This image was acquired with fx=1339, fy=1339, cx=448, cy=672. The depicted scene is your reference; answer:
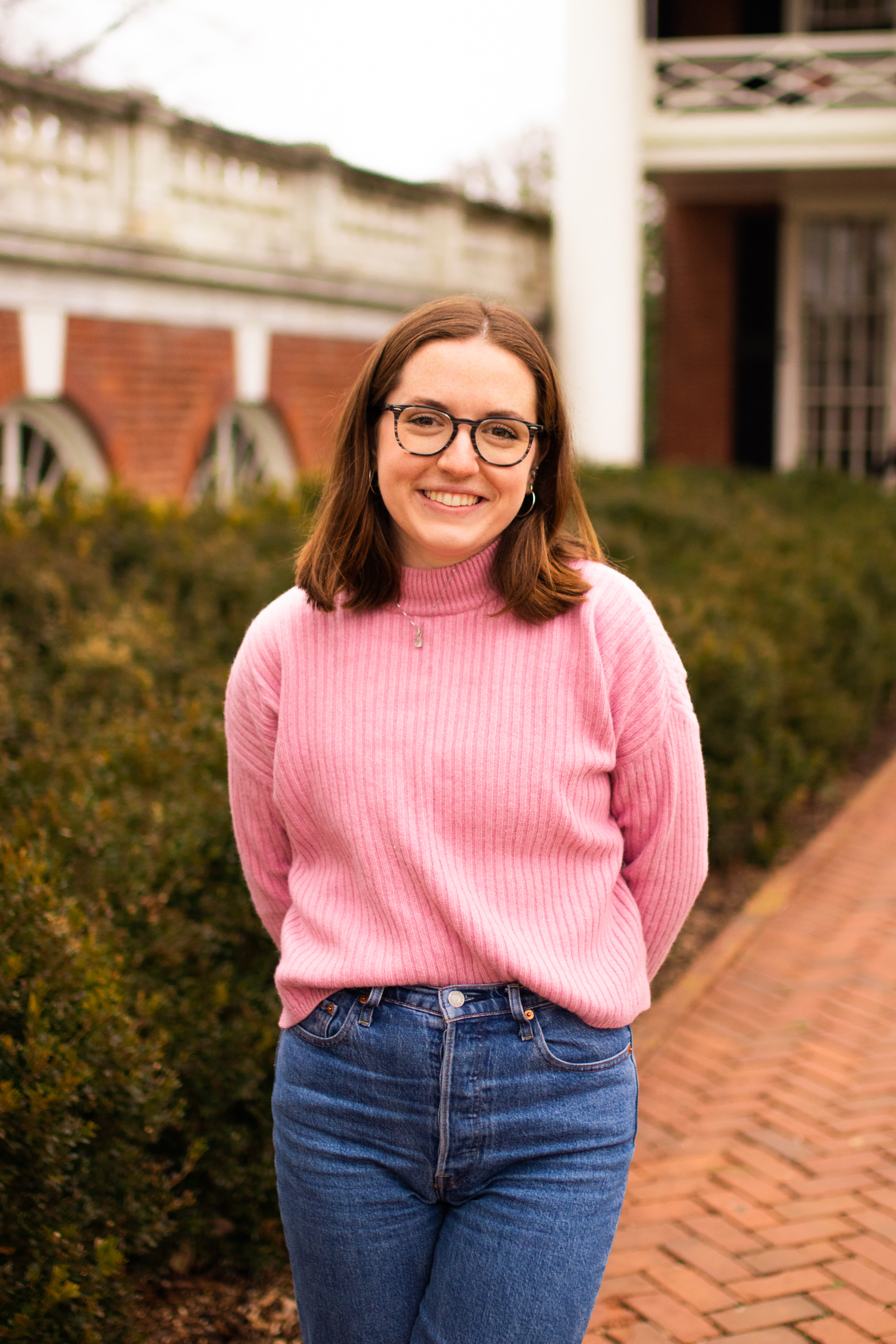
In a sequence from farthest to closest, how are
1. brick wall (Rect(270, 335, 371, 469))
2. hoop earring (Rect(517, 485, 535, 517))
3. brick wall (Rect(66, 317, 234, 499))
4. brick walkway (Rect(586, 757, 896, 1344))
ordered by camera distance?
brick wall (Rect(270, 335, 371, 469))
brick wall (Rect(66, 317, 234, 499))
brick walkway (Rect(586, 757, 896, 1344))
hoop earring (Rect(517, 485, 535, 517))

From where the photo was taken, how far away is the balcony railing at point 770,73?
40.9ft

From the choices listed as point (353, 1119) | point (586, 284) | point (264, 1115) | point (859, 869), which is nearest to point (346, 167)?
point (586, 284)

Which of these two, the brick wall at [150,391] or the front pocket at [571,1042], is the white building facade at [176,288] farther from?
the front pocket at [571,1042]

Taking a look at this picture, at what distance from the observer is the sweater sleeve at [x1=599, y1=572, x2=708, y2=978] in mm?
1774

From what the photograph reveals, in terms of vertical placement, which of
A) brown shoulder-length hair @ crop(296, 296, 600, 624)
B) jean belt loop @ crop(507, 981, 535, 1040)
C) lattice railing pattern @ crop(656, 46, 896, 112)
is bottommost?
jean belt loop @ crop(507, 981, 535, 1040)

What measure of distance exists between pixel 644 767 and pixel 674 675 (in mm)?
135

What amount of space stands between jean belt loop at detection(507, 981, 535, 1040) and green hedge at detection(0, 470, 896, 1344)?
0.92 metres

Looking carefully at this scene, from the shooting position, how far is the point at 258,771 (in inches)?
76.3

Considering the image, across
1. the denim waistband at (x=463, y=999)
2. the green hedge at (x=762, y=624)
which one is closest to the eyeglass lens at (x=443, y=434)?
the denim waistband at (x=463, y=999)

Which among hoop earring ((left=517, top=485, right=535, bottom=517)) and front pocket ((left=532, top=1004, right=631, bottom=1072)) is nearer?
front pocket ((left=532, top=1004, right=631, bottom=1072))

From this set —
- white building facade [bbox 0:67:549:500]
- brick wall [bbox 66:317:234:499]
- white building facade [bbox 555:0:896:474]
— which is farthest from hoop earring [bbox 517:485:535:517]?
white building facade [bbox 555:0:896:474]

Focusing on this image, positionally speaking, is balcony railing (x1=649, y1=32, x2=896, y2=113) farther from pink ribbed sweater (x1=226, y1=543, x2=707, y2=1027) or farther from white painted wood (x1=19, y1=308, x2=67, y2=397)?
pink ribbed sweater (x1=226, y1=543, x2=707, y2=1027)

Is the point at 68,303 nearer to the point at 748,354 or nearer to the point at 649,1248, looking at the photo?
the point at 649,1248

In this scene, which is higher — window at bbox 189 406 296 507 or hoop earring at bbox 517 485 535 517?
window at bbox 189 406 296 507
